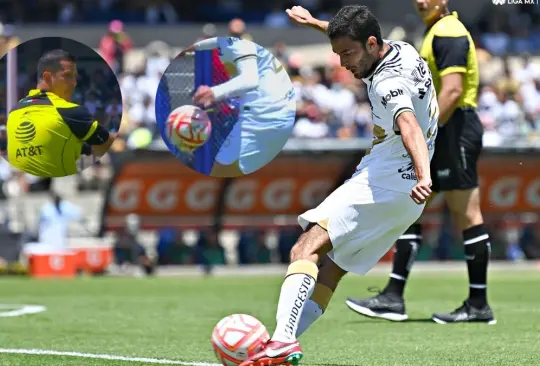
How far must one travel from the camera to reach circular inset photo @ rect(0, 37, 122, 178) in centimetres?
776

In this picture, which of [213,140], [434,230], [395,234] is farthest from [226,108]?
[434,230]

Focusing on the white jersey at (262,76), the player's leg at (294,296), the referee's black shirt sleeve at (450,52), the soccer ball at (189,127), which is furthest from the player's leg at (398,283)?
the player's leg at (294,296)

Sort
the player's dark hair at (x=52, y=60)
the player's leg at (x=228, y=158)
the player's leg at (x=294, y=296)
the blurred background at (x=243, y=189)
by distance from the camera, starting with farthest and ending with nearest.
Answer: the blurred background at (x=243, y=189), the player's leg at (x=228, y=158), the player's dark hair at (x=52, y=60), the player's leg at (x=294, y=296)

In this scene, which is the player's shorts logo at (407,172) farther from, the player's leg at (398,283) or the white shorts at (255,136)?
the player's leg at (398,283)

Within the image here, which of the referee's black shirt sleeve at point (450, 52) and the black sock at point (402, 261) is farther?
the black sock at point (402, 261)

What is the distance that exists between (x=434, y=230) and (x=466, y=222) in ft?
43.5

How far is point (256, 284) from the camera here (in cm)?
1540

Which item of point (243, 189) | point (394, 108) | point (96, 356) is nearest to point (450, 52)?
point (394, 108)

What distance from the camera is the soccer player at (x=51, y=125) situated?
7746mm

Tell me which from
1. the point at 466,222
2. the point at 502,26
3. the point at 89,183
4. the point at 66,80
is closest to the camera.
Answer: the point at 66,80

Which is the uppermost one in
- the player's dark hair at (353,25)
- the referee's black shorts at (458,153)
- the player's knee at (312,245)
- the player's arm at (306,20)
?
the player's arm at (306,20)

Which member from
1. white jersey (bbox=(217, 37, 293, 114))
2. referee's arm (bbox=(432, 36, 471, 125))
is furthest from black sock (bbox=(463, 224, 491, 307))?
white jersey (bbox=(217, 37, 293, 114))

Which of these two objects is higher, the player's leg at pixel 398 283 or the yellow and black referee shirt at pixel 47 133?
the yellow and black referee shirt at pixel 47 133

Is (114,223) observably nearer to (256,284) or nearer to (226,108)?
(256,284)
